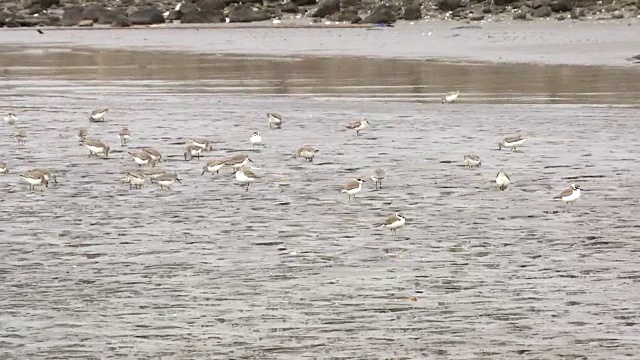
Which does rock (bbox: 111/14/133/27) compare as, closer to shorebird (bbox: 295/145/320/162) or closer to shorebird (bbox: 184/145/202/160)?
shorebird (bbox: 184/145/202/160)

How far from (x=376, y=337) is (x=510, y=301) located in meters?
1.30

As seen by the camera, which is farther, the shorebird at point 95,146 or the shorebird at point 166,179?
the shorebird at point 95,146

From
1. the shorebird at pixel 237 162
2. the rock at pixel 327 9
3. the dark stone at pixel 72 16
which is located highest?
the shorebird at pixel 237 162

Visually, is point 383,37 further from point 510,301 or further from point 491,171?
point 510,301

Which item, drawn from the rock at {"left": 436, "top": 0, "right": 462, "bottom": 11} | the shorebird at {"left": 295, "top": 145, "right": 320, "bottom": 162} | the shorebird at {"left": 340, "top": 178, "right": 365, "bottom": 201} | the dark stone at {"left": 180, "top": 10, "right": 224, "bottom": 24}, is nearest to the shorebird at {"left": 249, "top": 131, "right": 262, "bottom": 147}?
the shorebird at {"left": 295, "top": 145, "right": 320, "bottom": 162}

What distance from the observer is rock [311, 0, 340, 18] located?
187 feet

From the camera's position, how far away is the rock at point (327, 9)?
57.1 m

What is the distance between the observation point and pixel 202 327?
9109mm

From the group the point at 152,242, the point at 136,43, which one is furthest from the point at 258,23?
the point at 152,242

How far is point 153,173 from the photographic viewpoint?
14977mm

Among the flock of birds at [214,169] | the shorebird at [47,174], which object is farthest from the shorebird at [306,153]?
the shorebird at [47,174]

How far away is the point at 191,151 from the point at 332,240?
5556 millimetres

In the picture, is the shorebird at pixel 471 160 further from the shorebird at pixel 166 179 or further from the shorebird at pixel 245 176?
the shorebird at pixel 166 179

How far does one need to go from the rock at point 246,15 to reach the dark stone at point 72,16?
287 inches
